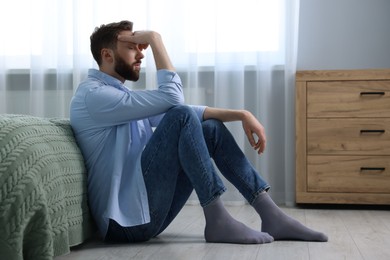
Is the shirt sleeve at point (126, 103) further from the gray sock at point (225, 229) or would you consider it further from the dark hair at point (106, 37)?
the gray sock at point (225, 229)

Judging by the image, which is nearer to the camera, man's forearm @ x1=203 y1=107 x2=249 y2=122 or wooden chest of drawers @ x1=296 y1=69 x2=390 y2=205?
man's forearm @ x1=203 y1=107 x2=249 y2=122

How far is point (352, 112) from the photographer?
3.20 metres

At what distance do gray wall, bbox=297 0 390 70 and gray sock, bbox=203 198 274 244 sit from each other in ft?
5.81

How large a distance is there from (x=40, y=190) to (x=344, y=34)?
8.18 feet

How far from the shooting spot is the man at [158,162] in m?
1.98

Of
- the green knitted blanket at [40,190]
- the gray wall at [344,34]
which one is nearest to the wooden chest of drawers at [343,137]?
the gray wall at [344,34]

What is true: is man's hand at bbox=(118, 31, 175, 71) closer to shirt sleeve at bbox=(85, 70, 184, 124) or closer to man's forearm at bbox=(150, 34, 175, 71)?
man's forearm at bbox=(150, 34, 175, 71)

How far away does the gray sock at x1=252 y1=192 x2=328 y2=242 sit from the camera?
205 cm

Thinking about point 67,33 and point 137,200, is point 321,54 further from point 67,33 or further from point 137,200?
point 137,200

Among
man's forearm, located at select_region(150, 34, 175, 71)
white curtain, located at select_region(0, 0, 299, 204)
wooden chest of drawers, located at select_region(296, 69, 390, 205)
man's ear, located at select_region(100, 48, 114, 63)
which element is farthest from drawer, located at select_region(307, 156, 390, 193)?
man's ear, located at select_region(100, 48, 114, 63)

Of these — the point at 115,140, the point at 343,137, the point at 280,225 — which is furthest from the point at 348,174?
the point at 115,140

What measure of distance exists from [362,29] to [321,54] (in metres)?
0.28

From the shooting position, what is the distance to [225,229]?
6.63 ft

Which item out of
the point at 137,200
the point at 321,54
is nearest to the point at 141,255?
the point at 137,200
